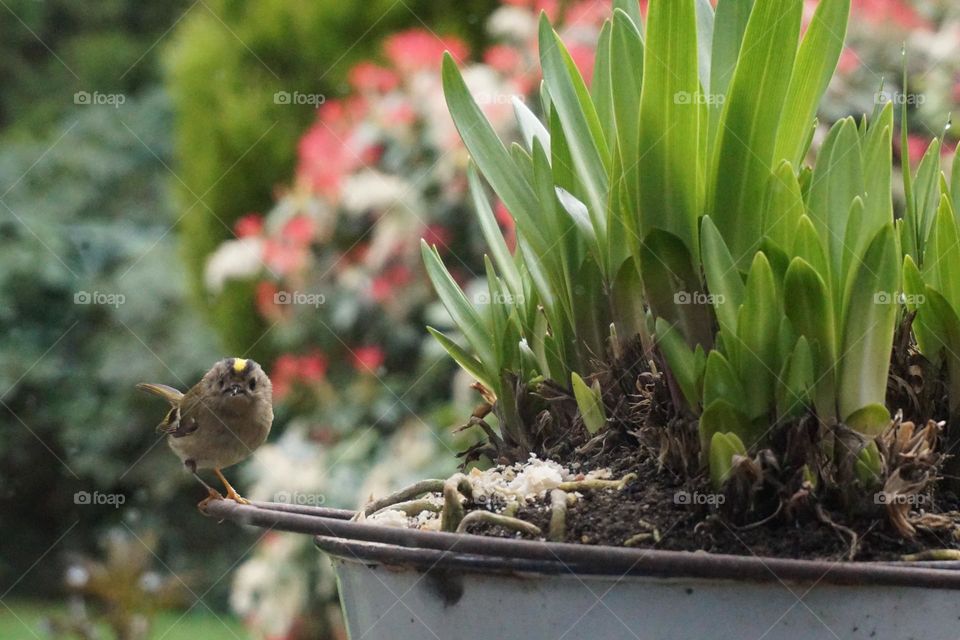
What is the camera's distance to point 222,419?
6.31ft

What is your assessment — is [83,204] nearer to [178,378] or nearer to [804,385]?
A: [178,378]

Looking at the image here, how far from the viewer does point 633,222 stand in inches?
39.9

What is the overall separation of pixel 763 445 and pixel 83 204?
250 inches

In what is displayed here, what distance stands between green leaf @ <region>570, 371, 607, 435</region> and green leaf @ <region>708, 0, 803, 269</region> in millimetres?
216

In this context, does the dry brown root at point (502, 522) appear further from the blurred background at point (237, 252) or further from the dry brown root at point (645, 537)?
the blurred background at point (237, 252)

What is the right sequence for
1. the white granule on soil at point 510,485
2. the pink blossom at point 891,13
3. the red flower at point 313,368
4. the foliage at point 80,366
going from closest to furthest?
the white granule on soil at point 510,485 < the pink blossom at point 891,13 < the red flower at point 313,368 < the foliage at point 80,366

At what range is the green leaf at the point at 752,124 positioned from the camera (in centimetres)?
95

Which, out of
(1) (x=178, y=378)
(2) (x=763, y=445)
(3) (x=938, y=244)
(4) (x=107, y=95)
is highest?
(4) (x=107, y=95)

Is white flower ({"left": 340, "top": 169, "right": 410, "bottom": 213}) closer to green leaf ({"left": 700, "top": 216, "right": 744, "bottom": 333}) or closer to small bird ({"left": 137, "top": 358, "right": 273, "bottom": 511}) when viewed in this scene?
small bird ({"left": 137, "top": 358, "right": 273, "bottom": 511})

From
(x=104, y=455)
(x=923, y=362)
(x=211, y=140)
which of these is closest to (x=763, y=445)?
(x=923, y=362)

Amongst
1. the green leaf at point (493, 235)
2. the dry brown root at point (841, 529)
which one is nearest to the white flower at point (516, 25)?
the green leaf at point (493, 235)

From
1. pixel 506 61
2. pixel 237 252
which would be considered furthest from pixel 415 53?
pixel 237 252

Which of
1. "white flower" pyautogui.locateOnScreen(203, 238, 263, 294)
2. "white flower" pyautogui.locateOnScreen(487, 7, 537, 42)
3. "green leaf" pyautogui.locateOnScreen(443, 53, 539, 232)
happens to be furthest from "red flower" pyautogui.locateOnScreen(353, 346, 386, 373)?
"green leaf" pyautogui.locateOnScreen(443, 53, 539, 232)

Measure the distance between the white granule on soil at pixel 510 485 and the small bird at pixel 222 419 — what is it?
0.81 m
